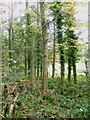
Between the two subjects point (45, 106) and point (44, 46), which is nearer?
point (45, 106)

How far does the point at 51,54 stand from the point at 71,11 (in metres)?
2.09

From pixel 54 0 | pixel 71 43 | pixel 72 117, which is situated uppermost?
pixel 54 0

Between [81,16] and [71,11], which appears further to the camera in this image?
[81,16]

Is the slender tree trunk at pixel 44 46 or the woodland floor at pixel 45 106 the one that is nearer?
the woodland floor at pixel 45 106

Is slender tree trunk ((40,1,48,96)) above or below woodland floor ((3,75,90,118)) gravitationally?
above

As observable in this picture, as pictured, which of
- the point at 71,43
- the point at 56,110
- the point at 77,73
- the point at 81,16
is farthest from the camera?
the point at 77,73

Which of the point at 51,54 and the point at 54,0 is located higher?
the point at 54,0

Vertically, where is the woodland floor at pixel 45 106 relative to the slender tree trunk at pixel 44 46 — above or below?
below

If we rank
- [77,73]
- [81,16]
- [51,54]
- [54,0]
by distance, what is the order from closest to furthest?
[54,0] < [81,16] < [51,54] < [77,73]

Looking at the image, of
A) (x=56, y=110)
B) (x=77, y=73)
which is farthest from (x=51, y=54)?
(x=56, y=110)

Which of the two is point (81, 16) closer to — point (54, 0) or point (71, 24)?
point (71, 24)

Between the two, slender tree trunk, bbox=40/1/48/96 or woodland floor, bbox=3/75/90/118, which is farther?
slender tree trunk, bbox=40/1/48/96

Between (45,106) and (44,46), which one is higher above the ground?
(44,46)

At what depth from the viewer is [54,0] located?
9.73ft
